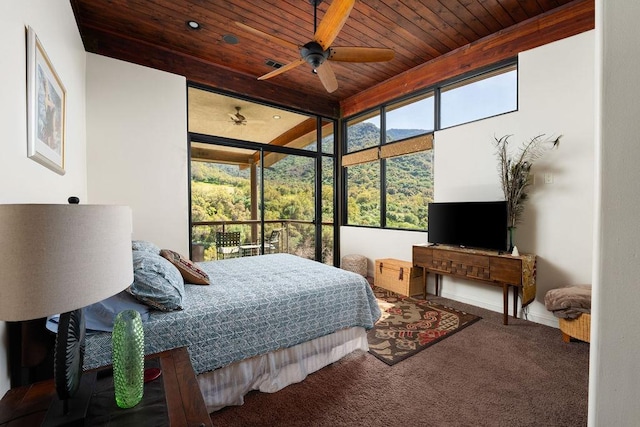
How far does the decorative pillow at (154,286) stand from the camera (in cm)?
159

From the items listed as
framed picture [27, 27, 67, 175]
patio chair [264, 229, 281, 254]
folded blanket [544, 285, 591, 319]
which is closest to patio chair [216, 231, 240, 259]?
patio chair [264, 229, 281, 254]

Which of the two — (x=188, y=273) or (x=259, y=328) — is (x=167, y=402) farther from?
(x=188, y=273)

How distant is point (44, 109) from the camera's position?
1.62 m

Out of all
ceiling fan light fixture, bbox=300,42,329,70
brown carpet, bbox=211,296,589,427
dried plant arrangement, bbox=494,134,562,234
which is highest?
ceiling fan light fixture, bbox=300,42,329,70

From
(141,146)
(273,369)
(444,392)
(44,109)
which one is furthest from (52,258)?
(141,146)

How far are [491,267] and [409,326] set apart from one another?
1067mm

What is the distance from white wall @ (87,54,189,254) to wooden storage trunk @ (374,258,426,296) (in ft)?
8.92

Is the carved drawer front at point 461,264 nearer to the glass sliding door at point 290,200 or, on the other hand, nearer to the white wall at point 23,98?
the glass sliding door at point 290,200

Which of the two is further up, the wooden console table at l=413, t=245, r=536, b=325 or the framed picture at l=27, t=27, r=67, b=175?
the framed picture at l=27, t=27, r=67, b=175

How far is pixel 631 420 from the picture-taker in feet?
1.74

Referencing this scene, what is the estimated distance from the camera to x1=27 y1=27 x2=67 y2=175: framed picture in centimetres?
138

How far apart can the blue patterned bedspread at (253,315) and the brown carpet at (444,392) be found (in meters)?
0.33

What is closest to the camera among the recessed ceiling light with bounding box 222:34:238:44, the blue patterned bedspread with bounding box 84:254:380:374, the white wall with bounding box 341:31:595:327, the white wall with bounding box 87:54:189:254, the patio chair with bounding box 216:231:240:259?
the blue patterned bedspread with bounding box 84:254:380:374

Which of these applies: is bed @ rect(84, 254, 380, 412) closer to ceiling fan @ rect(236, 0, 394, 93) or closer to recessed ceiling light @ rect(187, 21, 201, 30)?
ceiling fan @ rect(236, 0, 394, 93)
